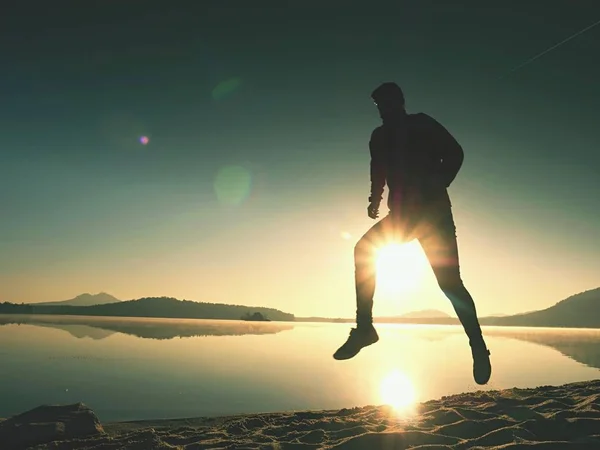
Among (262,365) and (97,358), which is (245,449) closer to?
(262,365)

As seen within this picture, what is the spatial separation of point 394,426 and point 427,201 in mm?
3183

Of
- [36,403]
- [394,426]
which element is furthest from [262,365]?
[394,426]

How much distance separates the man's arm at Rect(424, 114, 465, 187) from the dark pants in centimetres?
33

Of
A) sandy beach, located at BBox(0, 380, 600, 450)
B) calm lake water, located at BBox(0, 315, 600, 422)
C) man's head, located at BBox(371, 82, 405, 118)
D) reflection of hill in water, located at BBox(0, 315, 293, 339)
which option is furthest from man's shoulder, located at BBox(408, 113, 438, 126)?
reflection of hill in water, located at BBox(0, 315, 293, 339)

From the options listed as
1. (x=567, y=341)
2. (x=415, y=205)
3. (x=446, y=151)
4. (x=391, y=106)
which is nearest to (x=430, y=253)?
(x=415, y=205)

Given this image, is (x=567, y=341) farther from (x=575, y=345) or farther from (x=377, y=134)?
(x=377, y=134)

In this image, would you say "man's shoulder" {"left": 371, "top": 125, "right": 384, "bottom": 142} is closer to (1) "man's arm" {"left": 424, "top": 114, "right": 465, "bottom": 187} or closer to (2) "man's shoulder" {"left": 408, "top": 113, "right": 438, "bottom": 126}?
(2) "man's shoulder" {"left": 408, "top": 113, "right": 438, "bottom": 126}

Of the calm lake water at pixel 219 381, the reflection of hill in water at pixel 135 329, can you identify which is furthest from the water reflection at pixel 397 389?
the reflection of hill in water at pixel 135 329

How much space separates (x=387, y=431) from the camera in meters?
5.08

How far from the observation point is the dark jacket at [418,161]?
4.31 meters

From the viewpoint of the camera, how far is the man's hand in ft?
15.8

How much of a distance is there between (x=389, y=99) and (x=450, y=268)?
1.95m

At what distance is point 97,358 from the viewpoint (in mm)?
27531

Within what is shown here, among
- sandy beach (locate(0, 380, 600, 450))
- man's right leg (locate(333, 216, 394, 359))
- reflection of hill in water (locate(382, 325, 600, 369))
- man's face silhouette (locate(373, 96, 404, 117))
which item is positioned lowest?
reflection of hill in water (locate(382, 325, 600, 369))
